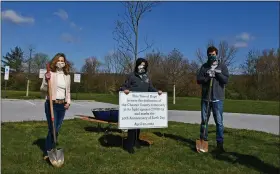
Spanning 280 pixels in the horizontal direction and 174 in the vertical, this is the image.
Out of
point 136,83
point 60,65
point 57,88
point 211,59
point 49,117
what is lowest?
point 49,117

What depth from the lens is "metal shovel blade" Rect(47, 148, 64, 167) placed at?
5.49 meters

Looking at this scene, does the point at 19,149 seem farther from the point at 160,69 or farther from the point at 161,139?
the point at 160,69

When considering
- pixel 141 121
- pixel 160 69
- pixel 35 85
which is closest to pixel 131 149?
pixel 141 121

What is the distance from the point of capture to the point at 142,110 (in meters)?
6.87

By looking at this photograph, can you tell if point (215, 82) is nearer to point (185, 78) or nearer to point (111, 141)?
point (111, 141)

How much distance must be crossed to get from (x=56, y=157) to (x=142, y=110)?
77.3 inches

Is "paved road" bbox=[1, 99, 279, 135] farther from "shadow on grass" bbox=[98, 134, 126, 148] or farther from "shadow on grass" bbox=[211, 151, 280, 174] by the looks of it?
"shadow on grass" bbox=[98, 134, 126, 148]

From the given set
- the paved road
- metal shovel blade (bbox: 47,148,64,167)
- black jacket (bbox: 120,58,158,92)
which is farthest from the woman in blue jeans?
the paved road

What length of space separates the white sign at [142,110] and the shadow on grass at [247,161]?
1.26m

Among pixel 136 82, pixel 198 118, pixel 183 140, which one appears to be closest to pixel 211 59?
pixel 136 82

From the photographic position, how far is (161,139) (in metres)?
8.06

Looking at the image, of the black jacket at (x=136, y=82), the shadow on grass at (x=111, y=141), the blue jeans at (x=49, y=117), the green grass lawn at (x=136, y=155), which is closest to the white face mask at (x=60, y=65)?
the blue jeans at (x=49, y=117)

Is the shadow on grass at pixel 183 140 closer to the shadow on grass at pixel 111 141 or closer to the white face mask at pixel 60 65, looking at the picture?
the shadow on grass at pixel 111 141

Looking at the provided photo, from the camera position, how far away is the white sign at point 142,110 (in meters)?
6.64
